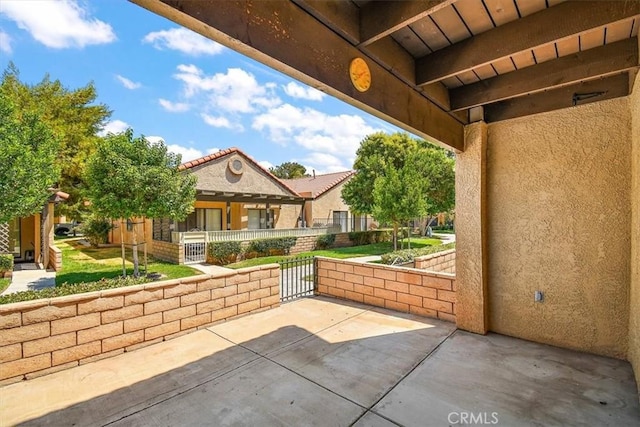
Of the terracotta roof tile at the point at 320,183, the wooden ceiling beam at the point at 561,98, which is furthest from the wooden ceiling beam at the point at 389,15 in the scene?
the terracotta roof tile at the point at 320,183

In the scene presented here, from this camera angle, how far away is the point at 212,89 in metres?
13.9

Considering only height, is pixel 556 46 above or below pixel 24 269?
above

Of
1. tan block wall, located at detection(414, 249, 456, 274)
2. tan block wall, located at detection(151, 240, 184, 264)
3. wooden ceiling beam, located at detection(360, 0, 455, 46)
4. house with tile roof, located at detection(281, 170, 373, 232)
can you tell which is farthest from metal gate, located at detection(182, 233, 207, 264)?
wooden ceiling beam, located at detection(360, 0, 455, 46)

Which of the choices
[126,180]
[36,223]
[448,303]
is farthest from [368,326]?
[36,223]

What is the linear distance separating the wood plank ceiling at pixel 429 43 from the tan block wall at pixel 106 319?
11.8 feet

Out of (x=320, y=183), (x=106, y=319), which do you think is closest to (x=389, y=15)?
(x=106, y=319)

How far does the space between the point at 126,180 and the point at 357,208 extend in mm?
13650

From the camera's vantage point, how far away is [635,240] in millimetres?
3014

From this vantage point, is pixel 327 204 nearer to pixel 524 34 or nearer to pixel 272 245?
pixel 272 245

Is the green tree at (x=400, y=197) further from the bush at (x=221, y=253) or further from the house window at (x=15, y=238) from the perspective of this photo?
the house window at (x=15, y=238)

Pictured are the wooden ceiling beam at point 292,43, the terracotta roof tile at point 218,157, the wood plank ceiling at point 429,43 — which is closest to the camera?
the wooden ceiling beam at point 292,43

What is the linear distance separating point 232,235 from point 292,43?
12903mm

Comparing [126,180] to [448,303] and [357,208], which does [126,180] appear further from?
[357,208]

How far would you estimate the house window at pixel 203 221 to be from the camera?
52.8 ft
